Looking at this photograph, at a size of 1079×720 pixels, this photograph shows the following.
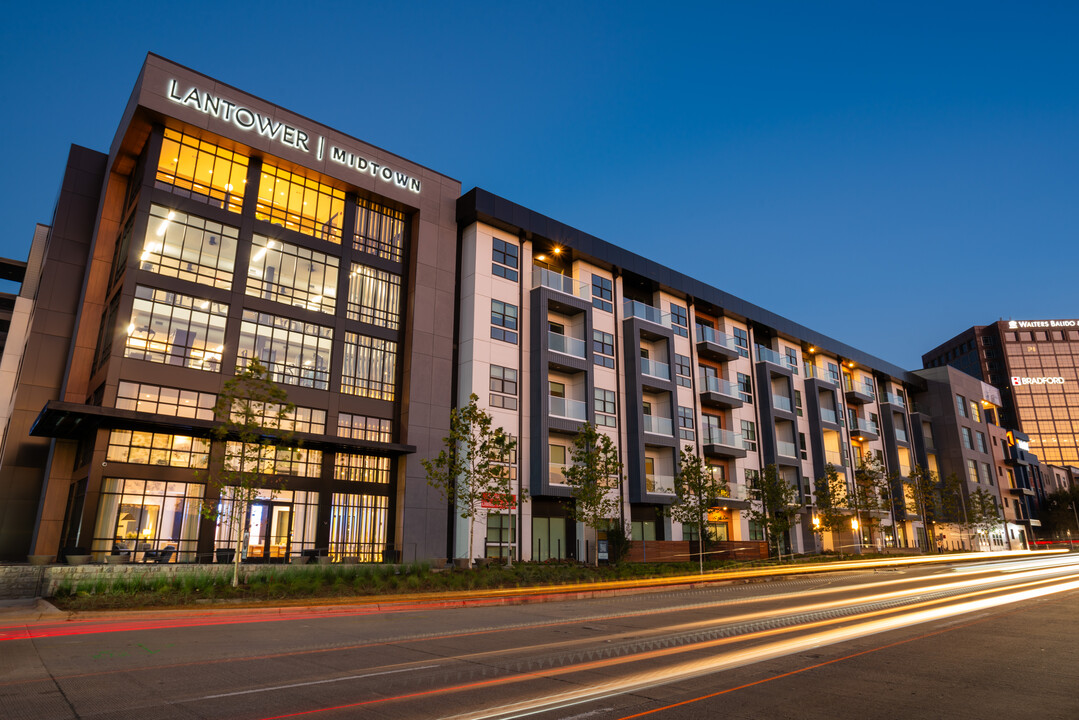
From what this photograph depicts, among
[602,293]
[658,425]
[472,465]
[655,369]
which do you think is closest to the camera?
[472,465]

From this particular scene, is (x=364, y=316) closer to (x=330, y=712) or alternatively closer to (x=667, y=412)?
(x=667, y=412)

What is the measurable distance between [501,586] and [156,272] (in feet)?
69.0

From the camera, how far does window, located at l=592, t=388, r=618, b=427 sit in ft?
137

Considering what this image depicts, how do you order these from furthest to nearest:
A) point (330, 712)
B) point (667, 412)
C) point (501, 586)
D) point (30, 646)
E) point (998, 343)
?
point (998, 343) → point (667, 412) → point (501, 586) → point (30, 646) → point (330, 712)

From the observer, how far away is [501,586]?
24.3 m

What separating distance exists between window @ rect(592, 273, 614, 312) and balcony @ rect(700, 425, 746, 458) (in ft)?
41.0

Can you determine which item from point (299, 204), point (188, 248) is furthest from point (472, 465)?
point (299, 204)

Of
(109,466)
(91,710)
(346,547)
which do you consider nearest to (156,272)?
(109,466)

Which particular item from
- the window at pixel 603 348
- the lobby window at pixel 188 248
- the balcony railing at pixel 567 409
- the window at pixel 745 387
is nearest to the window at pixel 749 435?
the window at pixel 745 387

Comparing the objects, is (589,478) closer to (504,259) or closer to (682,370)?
(504,259)

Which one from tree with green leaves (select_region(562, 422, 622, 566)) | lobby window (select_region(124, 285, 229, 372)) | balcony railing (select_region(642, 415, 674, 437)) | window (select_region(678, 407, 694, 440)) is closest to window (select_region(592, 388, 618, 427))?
balcony railing (select_region(642, 415, 674, 437))

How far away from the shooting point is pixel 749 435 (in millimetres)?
53219

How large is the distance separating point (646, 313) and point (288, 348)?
2487 centimetres

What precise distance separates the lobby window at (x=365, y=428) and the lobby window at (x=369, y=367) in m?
1.30
